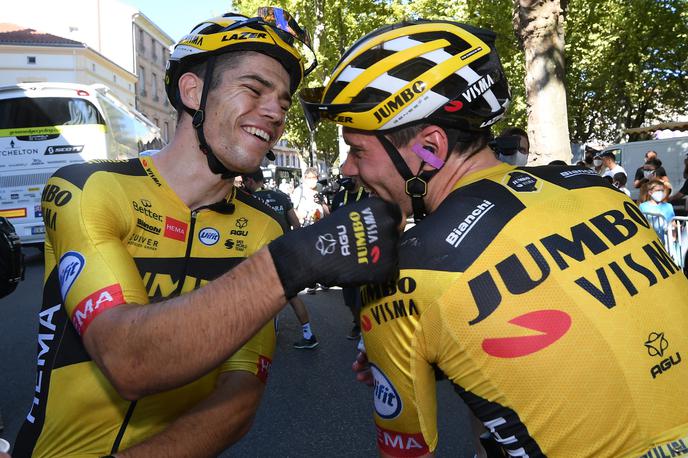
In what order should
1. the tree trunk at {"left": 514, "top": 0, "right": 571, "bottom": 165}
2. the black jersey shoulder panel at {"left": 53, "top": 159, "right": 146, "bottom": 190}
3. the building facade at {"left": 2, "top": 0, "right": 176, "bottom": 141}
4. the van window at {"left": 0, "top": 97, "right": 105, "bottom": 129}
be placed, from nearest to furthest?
the black jersey shoulder panel at {"left": 53, "top": 159, "right": 146, "bottom": 190} < the tree trunk at {"left": 514, "top": 0, "right": 571, "bottom": 165} < the van window at {"left": 0, "top": 97, "right": 105, "bottom": 129} < the building facade at {"left": 2, "top": 0, "right": 176, "bottom": 141}

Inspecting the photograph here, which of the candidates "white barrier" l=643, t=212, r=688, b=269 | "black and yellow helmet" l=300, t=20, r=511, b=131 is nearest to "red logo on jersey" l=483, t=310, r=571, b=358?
"black and yellow helmet" l=300, t=20, r=511, b=131

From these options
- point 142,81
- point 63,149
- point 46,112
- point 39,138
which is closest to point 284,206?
point 63,149

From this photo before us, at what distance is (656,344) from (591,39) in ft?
94.7

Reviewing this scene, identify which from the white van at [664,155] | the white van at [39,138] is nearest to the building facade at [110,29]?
the white van at [39,138]

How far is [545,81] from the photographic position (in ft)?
26.1

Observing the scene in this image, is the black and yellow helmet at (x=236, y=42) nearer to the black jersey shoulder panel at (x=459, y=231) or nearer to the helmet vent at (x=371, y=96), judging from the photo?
the helmet vent at (x=371, y=96)

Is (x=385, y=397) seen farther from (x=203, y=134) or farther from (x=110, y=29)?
(x=110, y=29)

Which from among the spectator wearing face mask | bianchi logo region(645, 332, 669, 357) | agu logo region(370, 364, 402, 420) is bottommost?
the spectator wearing face mask

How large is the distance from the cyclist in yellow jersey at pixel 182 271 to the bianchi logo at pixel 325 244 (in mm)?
15

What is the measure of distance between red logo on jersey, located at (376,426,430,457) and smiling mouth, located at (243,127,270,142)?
1234mm

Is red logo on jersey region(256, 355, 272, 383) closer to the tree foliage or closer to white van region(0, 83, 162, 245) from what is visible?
white van region(0, 83, 162, 245)

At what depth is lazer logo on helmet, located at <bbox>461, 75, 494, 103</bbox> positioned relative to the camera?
1.79m

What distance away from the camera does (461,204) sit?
1511mm

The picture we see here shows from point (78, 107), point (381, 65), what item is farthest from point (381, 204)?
point (78, 107)
